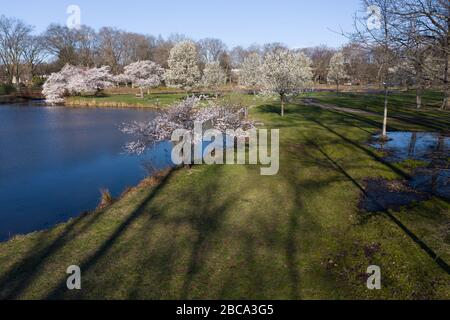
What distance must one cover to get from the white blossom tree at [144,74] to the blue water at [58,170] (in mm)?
35103

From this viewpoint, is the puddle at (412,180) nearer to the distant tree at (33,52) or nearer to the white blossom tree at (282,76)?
the white blossom tree at (282,76)

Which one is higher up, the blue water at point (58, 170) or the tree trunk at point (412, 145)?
the tree trunk at point (412, 145)

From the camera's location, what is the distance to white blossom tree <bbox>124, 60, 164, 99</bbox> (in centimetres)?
6744

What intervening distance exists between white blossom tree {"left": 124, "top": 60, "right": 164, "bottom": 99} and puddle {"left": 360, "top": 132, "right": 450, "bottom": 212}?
53038mm

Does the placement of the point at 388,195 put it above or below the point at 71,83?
below

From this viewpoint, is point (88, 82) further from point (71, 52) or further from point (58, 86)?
point (71, 52)

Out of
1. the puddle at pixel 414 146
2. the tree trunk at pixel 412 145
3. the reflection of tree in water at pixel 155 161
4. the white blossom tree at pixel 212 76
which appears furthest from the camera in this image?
the white blossom tree at pixel 212 76

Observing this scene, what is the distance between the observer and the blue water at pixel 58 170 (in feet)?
45.2

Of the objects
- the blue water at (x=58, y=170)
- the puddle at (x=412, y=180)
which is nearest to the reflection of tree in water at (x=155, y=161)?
the blue water at (x=58, y=170)

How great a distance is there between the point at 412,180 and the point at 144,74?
6157 centimetres

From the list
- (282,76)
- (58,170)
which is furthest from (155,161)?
(282,76)

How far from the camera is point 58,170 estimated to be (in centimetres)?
1923

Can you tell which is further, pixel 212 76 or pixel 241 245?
pixel 212 76

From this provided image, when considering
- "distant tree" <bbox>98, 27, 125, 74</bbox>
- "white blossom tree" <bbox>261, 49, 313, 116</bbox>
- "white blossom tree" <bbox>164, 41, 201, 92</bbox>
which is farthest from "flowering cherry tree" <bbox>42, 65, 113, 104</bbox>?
"white blossom tree" <bbox>261, 49, 313, 116</bbox>
